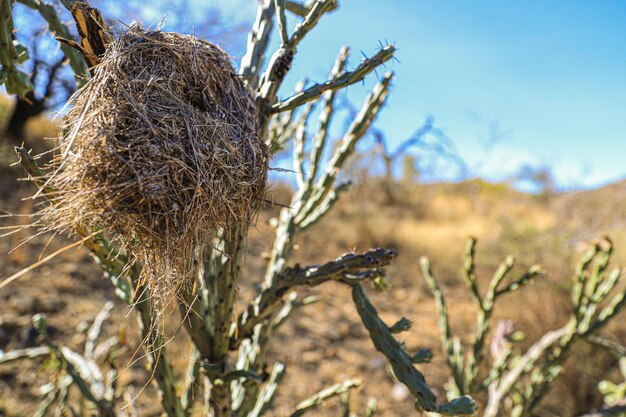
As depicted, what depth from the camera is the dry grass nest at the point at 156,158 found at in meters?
1.25

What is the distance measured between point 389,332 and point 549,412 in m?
4.62

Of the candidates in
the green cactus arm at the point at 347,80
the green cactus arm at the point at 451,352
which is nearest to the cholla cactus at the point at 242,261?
the green cactus arm at the point at 347,80

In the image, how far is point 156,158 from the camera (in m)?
1.29

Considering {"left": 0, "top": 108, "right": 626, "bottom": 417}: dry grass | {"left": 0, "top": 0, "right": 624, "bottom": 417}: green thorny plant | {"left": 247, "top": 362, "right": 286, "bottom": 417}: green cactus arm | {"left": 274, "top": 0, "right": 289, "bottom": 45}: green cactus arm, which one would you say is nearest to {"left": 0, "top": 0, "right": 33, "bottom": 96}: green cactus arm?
{"left": 0, "top": 0, "right": 624, "bottom": 417}: green thorny plant

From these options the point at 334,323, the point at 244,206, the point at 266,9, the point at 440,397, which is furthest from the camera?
the point at 334,323

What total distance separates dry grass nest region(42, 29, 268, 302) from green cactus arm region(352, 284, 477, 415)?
612 millimetres

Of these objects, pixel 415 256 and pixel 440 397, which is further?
pixel 415 256

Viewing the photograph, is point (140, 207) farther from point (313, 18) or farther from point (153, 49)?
point (313, 18)

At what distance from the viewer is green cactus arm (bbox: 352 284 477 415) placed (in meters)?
1.76

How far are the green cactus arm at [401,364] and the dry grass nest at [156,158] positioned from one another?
0.61 metres

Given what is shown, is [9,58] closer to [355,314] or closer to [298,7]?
[298,7]

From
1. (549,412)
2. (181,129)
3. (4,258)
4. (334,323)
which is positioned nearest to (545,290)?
(549,412)

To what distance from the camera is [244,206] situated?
152 centimetres

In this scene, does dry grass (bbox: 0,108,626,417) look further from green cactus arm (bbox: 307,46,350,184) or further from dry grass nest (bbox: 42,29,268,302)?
dry grass nest (bbox: 42,29,268,302)
